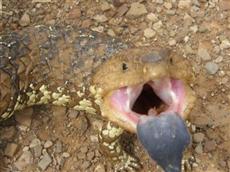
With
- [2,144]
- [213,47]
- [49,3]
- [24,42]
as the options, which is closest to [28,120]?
[2,144]

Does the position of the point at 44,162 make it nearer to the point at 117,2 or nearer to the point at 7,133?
the point at 7,133

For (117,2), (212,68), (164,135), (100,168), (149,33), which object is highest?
(164,135)

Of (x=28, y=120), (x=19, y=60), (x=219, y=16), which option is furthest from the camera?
(x=219, y=16)

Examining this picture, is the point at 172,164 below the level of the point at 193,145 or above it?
above

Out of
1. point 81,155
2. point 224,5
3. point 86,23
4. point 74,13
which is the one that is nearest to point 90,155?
point 81,155

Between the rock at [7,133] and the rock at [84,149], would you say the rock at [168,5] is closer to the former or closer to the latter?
the rock at [84,149]

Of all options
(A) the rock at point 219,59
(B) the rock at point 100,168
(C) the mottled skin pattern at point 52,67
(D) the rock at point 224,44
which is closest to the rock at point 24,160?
(C) the mottled skin pattern at point 52,67

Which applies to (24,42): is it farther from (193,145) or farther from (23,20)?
(193,145)

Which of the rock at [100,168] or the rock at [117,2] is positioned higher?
the rock at [117,2]
